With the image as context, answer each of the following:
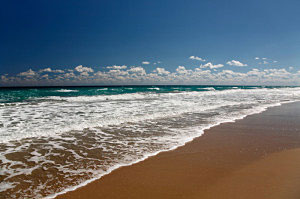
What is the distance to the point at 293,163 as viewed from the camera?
3.91m

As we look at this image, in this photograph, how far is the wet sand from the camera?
2.86 meters

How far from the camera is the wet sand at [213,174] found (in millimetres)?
2861

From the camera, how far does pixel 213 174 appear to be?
3.50m

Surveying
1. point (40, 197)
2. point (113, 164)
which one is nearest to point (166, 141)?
point (113, 164)

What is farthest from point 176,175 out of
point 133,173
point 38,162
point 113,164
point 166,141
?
point 38,162

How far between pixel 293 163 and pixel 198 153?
6.17ft

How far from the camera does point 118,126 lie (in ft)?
25.1

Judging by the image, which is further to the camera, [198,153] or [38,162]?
[198,153]

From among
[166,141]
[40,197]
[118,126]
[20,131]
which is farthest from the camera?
[118,126]

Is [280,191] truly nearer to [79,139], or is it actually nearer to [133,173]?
[133,173]

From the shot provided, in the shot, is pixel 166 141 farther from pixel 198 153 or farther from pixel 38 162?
pixel 38 162

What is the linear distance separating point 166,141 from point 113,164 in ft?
6.61

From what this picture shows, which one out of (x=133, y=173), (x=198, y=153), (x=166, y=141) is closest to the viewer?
(x=133, y=173)

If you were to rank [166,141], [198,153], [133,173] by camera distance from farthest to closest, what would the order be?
[166,141]
[198,153]
[133,173]
